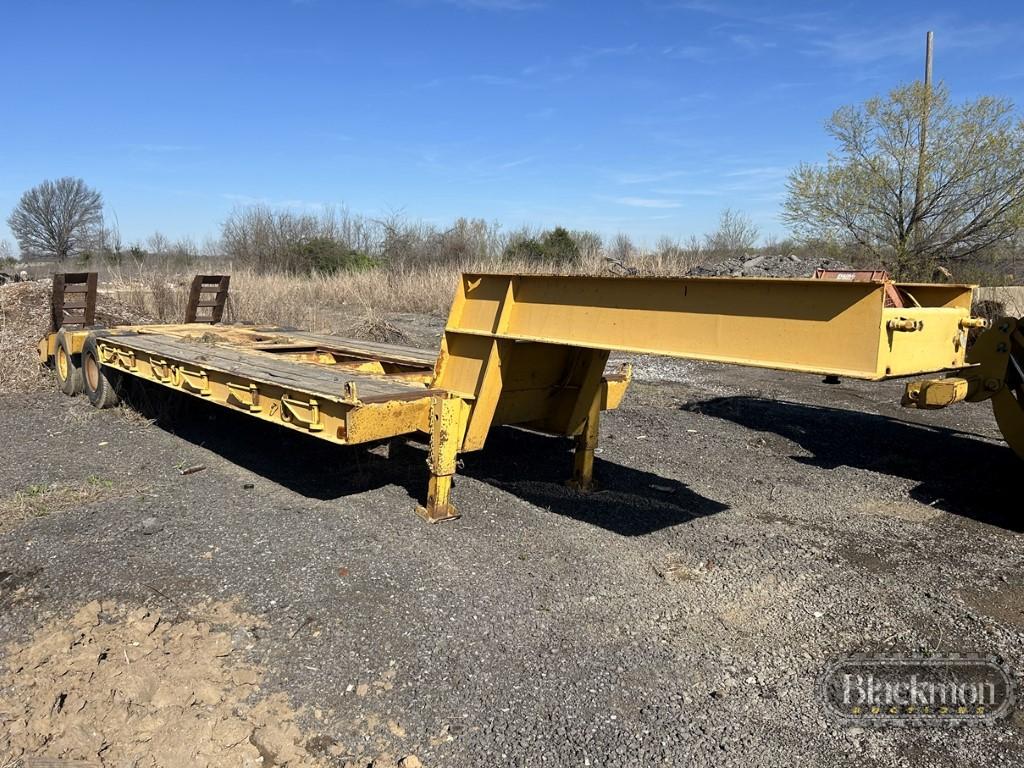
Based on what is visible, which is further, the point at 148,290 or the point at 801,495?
the point at 148,290

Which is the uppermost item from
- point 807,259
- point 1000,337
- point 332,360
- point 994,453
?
point 807,259

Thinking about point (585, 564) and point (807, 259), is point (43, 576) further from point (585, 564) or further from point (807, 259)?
point (807, 259)

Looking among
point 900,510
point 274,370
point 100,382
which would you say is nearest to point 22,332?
point 100,382

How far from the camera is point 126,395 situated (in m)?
8.16

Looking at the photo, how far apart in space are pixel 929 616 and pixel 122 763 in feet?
12.4

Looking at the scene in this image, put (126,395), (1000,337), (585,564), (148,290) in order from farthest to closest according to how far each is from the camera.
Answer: (148,290)
(126,395)
(1000,337)
(585,564)

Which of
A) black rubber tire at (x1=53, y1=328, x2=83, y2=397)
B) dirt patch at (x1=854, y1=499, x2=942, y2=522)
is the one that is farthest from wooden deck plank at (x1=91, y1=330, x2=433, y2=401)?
dirt patch at (x1=854, y1=499, x2=942, y2=522)

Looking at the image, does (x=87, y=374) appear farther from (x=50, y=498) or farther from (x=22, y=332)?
(x=50, y=498)

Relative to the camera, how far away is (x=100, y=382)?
8.06m

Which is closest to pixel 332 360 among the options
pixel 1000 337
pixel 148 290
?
pixel 1000 337

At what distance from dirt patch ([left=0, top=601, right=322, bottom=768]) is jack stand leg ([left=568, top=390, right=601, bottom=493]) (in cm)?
278

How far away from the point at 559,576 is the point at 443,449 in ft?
3.61

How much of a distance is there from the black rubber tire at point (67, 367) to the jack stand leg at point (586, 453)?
6519 millimetres

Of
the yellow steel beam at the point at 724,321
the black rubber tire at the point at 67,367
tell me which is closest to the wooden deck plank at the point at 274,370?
the yellow steel beam at the point at 724,321
